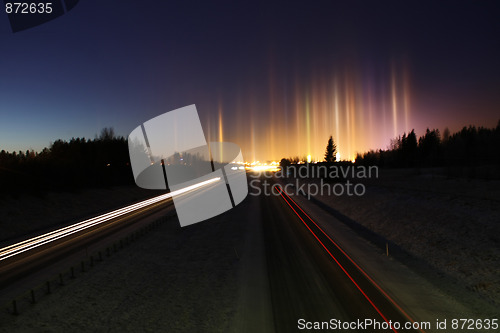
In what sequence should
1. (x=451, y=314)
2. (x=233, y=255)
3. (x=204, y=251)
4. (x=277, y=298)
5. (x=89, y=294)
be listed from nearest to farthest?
(x=451, y=314)
(x=277, y=298)
(x=89, y=294)
(x=233, y=255)
(x=204, y=251)

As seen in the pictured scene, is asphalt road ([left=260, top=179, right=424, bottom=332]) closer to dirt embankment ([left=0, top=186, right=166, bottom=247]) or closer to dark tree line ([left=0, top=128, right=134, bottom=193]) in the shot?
dirt embankment ([left=0, top=186, right=166, bottom=247])

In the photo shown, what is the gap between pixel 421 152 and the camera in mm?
121688

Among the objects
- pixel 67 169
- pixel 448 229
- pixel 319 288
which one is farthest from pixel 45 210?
pixel 448 229

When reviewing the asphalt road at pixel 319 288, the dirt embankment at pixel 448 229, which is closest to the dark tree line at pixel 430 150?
the dirt embankment at pixel 448 229

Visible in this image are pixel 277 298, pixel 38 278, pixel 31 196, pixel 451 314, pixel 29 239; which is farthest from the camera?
pixel 31 196

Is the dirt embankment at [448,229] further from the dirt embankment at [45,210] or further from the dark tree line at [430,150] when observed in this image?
the dark tree line at [430,150]

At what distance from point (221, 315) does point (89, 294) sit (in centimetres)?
597

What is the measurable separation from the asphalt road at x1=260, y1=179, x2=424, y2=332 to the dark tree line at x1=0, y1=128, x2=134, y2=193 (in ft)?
109

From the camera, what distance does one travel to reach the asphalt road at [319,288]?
932 cm

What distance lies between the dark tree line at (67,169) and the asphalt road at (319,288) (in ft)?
109

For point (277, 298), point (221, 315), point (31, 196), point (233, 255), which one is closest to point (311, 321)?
point (277, 298)

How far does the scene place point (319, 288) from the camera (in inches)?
452

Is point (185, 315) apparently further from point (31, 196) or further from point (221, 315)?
point (31, 196)

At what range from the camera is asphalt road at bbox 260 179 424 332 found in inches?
367
